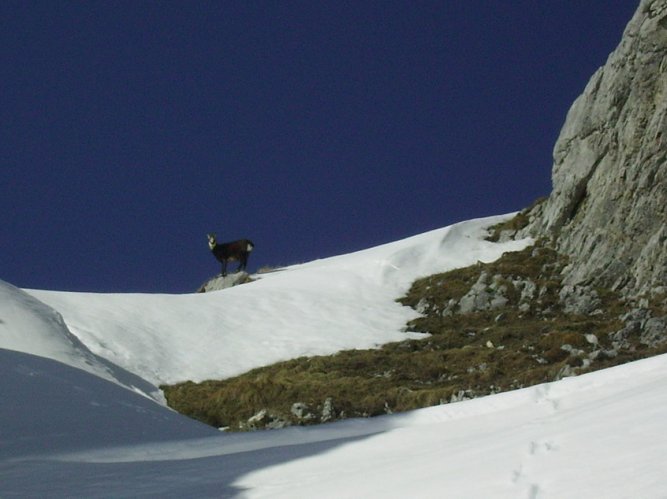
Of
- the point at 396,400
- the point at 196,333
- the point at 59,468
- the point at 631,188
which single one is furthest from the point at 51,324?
the point at 631,188

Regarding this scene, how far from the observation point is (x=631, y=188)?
106ft

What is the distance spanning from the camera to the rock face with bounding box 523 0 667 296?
30609 mm

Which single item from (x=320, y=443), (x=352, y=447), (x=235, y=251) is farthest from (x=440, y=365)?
(x=235, y=251)

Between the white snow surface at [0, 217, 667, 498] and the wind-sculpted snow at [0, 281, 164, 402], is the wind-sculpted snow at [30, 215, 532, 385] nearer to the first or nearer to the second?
the white snow surface at [0, 217, 667, 498]

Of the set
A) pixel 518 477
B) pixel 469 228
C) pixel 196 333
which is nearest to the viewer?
pixel 518 477

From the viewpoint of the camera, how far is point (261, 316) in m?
32.9

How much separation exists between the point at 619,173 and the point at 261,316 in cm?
1642

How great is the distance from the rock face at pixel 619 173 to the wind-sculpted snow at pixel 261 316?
13.3ft

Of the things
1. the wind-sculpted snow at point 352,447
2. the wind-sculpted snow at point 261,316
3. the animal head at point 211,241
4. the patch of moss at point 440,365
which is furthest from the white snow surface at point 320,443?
the animal head at point 211,241

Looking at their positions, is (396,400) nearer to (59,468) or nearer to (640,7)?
(59,468)

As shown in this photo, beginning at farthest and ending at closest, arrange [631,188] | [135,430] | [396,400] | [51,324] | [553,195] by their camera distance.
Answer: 1. [553,195]
2. [631,188]
3. [396,400]
4. [51,324]
5. [135,430]

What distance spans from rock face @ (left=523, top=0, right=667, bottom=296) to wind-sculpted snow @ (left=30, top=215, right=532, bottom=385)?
4065mm

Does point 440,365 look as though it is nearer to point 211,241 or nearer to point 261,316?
point 261,316

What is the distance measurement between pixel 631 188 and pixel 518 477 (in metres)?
29.9
